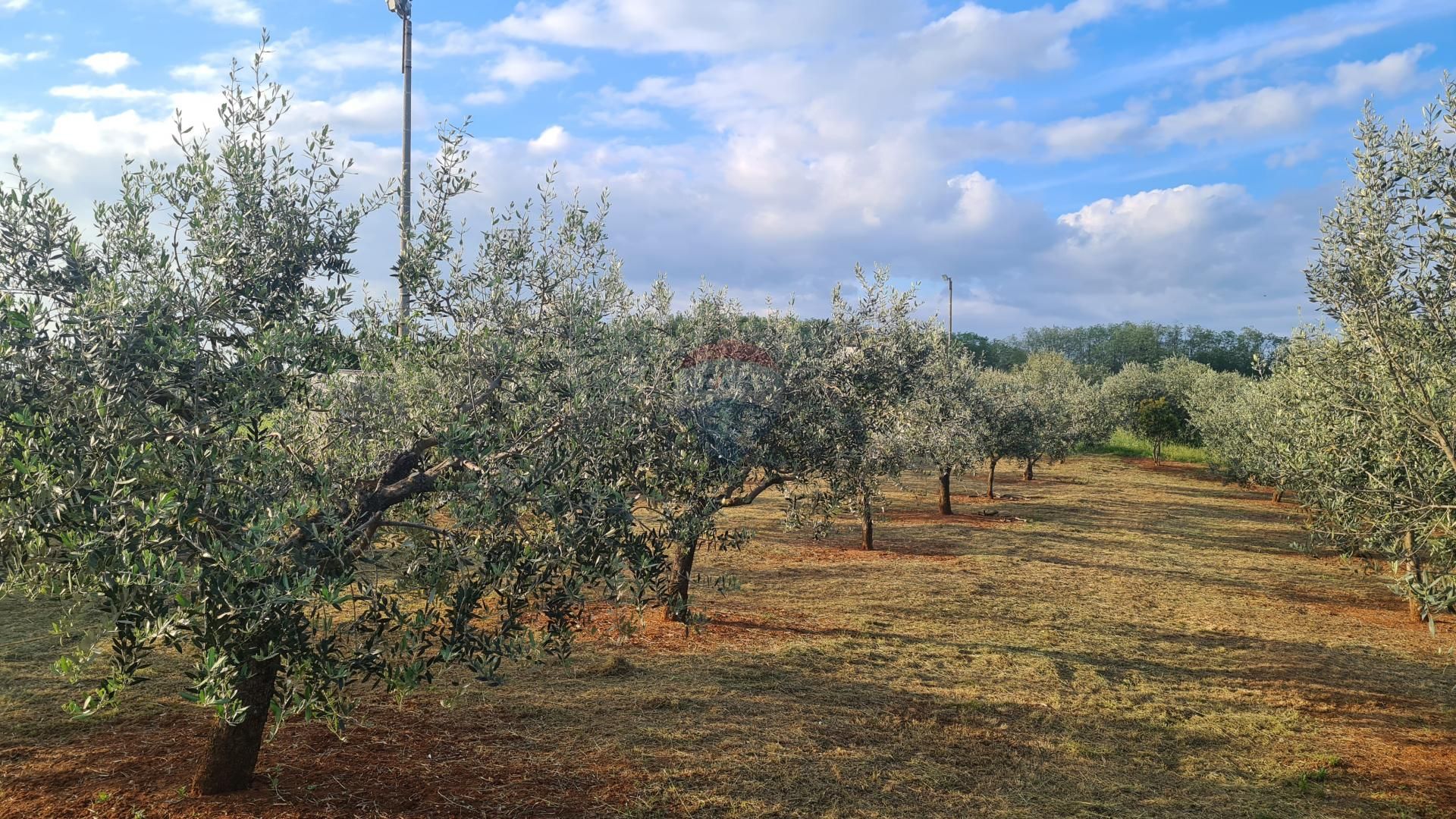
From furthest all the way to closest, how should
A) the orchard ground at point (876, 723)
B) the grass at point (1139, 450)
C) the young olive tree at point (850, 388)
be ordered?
1. the grass at point (1139, 450)
2. the young olive tree at point (850, 388)
3. the orchard ground at point (876, 723)

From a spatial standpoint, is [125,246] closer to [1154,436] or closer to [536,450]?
[536,450]

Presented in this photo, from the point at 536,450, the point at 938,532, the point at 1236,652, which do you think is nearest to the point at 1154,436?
the point at 938,532

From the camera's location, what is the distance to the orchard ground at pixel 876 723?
9.42 m

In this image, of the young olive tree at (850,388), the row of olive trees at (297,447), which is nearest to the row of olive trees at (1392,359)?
the young olive tree at (850,388)

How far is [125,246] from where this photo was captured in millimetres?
7781

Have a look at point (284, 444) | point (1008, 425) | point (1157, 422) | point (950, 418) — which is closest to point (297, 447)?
point (284, 444)

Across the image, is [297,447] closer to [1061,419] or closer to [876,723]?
[876,723]

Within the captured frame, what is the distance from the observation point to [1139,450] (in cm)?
7262

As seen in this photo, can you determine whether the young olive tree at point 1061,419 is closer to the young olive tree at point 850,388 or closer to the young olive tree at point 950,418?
the young olive tree at point 950,418

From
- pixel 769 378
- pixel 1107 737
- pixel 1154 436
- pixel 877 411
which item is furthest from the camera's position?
pixel 1154 436

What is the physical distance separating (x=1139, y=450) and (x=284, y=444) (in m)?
77.3

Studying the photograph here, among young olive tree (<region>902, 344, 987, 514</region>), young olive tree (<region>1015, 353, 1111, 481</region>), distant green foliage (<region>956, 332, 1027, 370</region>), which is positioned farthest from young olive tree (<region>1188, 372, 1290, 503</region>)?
distant green foliage (<region>956, 332, 1027, 370</region>)

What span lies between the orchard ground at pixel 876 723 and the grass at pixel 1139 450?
49972mm

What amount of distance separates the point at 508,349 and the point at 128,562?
365 centimetres
